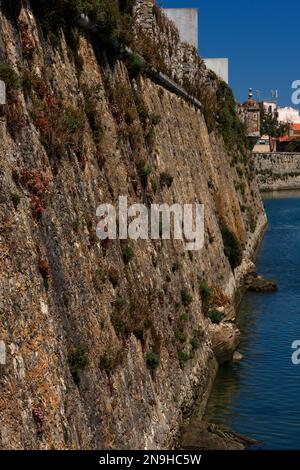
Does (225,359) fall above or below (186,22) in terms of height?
below

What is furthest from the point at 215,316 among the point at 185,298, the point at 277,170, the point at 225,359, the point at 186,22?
the point at 277,170

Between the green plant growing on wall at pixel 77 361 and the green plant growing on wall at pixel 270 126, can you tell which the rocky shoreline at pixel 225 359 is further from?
the green plant growing on wall at pixel 270 126

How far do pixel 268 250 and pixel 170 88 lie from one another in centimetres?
2388

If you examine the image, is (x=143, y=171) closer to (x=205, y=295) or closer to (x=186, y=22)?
(x=205, y=295)

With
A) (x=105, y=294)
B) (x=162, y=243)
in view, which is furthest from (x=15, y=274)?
(x=162, y=243)

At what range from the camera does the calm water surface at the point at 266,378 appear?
57.7ft

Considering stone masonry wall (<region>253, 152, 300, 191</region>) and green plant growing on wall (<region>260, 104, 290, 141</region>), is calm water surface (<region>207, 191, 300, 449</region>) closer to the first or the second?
stone masonry wall (<region>253, 152, 300, 191</region>)

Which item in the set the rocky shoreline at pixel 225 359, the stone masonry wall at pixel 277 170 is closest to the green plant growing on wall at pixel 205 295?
the rocky shoreline at pixel 225 359

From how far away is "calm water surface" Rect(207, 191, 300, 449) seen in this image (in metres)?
17.6

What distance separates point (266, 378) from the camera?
21078 mm

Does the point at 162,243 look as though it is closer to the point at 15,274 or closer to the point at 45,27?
the point at 45,27

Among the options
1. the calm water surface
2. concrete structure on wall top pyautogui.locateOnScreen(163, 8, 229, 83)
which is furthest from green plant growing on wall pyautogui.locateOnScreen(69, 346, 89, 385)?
concrete structure on wall top pyautogui.locateOnScreen(163, 8, 229, 83)

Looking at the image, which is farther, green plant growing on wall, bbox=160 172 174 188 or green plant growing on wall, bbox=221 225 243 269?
green plant growing on wall, bbox=221 225 243 269

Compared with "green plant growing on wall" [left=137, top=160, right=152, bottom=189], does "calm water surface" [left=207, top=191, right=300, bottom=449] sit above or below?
below
